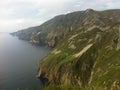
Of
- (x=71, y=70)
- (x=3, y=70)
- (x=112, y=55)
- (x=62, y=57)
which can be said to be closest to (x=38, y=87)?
(x=71, y=70)

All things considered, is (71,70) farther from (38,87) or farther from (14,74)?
(14,74)

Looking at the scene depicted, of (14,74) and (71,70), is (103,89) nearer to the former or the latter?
(71,70)

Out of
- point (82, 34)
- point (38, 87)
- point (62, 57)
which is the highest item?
point (82, 34)

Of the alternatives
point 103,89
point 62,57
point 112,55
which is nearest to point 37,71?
point 62,57

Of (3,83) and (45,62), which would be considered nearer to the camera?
(3,83)

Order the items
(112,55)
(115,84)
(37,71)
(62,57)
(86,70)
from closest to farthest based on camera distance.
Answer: (115,84) → (112,55) → (86,70) → (62,57) → (37,71)

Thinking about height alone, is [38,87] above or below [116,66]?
below

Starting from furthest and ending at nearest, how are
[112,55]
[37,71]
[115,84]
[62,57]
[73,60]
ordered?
[37,71] → [62,57] → [73,60] → [112,55] → [115,84]

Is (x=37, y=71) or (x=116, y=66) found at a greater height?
(x=116, y=66)

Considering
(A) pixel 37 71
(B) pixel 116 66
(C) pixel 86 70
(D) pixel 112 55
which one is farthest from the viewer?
(A) pixel 37 71
